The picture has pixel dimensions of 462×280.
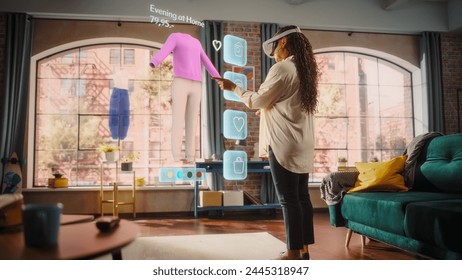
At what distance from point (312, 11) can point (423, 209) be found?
150 centimetres

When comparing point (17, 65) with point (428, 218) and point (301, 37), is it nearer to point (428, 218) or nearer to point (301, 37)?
point (301, 37)

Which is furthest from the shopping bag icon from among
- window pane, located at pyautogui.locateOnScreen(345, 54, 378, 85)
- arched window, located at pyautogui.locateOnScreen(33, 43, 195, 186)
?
window pane, located at pyautogui.locateOnScreen(345, 54, 378, 85)

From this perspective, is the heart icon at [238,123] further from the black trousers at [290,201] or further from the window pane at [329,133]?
the black trousers at [290,201]

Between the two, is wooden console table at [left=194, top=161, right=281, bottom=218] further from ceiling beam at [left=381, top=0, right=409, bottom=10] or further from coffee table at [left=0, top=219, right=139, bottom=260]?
Result: coffee table at [left=0, top=219, right=139, bottom=260]

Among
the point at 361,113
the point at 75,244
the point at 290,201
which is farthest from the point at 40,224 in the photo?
the point at 361,113

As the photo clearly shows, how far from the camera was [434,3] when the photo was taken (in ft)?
7.09

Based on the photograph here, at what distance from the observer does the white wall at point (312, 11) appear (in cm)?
212

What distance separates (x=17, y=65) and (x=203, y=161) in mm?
1839

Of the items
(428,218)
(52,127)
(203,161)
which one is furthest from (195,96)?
(428,218)

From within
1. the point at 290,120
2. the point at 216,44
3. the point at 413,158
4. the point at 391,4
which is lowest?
the point at 413,158

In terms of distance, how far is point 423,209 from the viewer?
1.55 metres

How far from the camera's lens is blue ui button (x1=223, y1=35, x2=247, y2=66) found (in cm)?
372

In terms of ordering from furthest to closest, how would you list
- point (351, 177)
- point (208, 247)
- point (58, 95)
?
point (58, 95) → point (351, 177) → point (208, 247)

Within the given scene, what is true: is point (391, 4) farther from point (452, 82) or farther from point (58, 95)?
point (58, 95)
